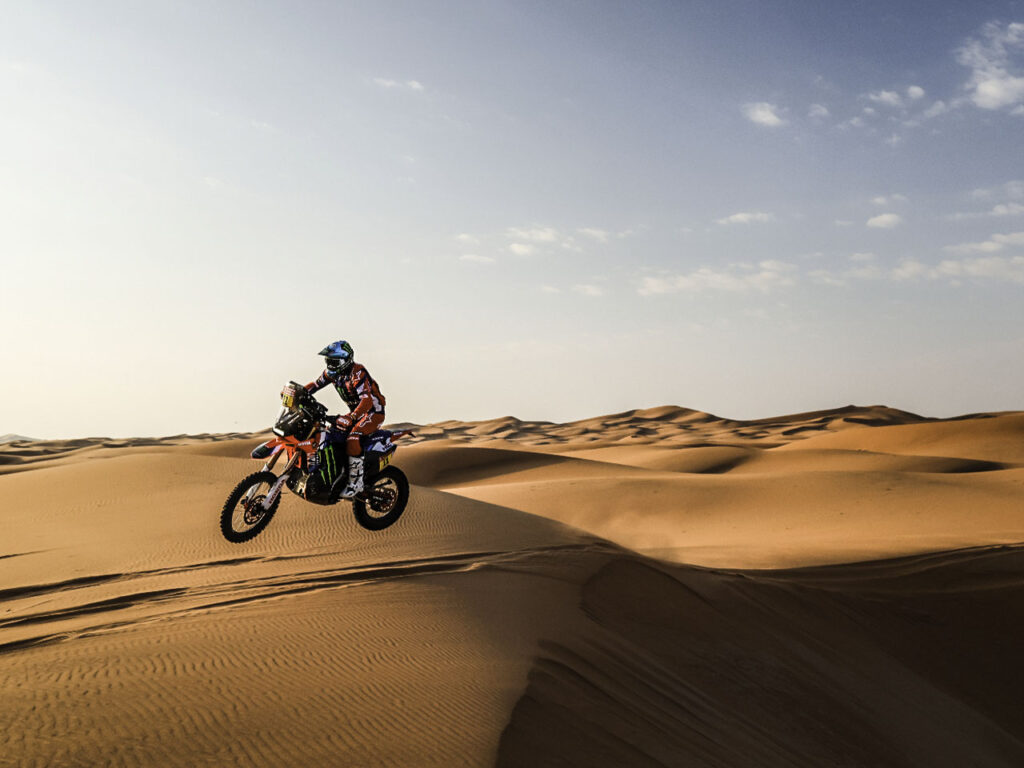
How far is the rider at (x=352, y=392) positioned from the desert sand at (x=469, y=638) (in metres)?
1.12

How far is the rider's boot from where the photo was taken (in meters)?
7.06

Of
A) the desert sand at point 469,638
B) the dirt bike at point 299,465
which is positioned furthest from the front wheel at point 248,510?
the desert sand at point 469,638

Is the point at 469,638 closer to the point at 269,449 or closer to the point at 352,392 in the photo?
the point at 352,392

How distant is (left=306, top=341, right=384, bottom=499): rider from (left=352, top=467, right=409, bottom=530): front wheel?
0.64 meters

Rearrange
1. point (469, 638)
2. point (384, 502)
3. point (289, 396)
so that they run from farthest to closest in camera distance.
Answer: point (384, 502) < point (289, 396) < point (469, 638)

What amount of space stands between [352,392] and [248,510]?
152cm

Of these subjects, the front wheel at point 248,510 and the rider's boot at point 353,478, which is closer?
the front wheel at point 248,510

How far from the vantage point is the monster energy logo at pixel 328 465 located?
6.92m

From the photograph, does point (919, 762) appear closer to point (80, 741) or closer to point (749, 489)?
point (80, 741)

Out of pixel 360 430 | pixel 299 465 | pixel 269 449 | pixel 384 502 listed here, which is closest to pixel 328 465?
pixel 299 465

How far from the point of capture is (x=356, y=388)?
22.9 ft

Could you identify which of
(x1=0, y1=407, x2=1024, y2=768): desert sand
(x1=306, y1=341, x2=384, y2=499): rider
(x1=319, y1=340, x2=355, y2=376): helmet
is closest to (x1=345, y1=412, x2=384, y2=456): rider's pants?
(x1=306, y1=341, x2=384, y2=499): rider

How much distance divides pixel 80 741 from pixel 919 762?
6.48m

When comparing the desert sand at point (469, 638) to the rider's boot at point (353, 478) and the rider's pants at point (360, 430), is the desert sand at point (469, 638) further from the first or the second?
the rider's pants at point (360, 430)
